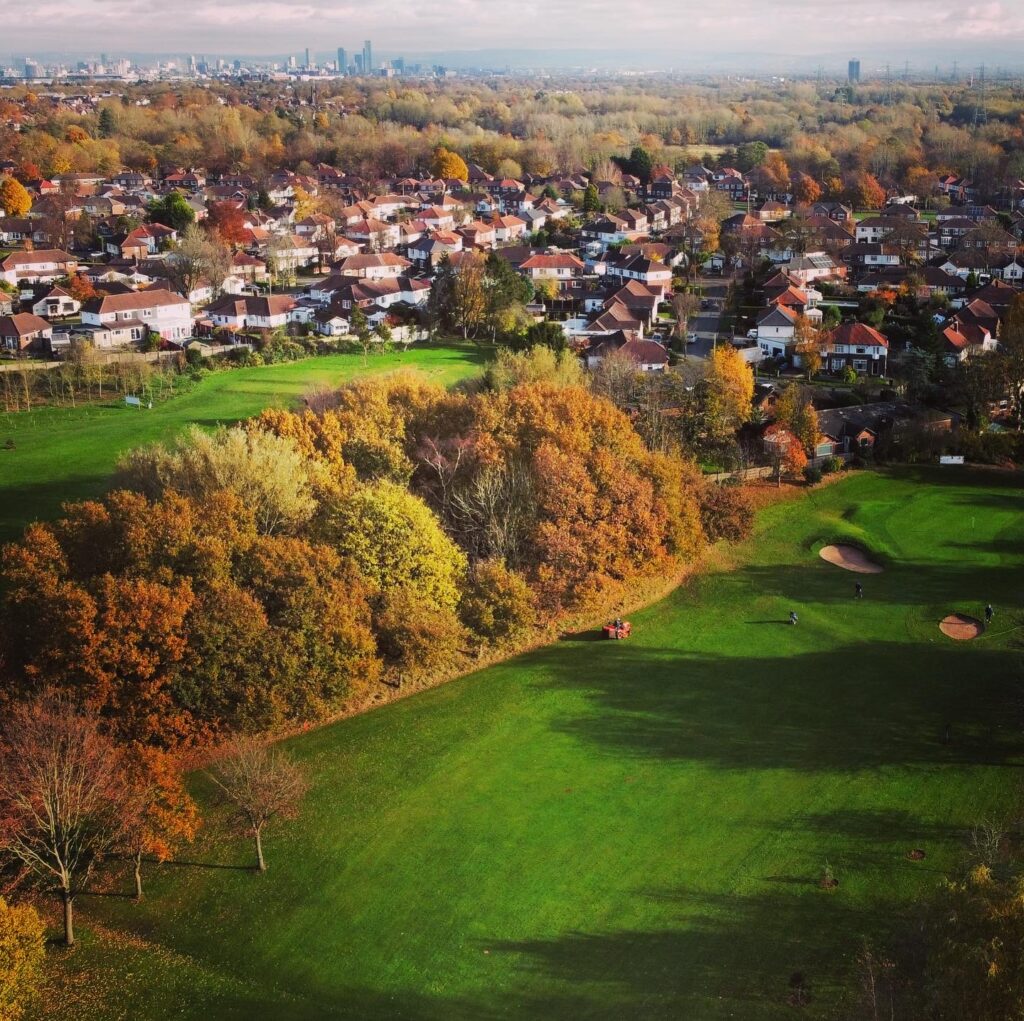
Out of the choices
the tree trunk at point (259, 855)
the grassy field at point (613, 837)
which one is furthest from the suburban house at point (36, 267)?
the tree trunk at point (259, 855)

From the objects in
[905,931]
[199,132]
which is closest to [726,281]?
[905,931]

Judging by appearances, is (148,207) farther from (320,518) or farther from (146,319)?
(320,518)

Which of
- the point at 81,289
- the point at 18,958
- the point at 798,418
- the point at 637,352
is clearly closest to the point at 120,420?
the point at 81,289

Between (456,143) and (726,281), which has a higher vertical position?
(456,143)

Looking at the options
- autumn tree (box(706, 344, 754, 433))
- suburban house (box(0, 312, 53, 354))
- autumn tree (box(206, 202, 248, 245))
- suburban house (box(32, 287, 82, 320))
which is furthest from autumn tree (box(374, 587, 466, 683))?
autumn tree (box(206, 202, 248, 245))

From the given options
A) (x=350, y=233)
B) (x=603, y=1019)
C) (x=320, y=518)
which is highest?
(x=350, y=233)

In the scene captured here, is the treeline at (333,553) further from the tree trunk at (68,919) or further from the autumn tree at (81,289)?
the autumn tree at (81,289)
